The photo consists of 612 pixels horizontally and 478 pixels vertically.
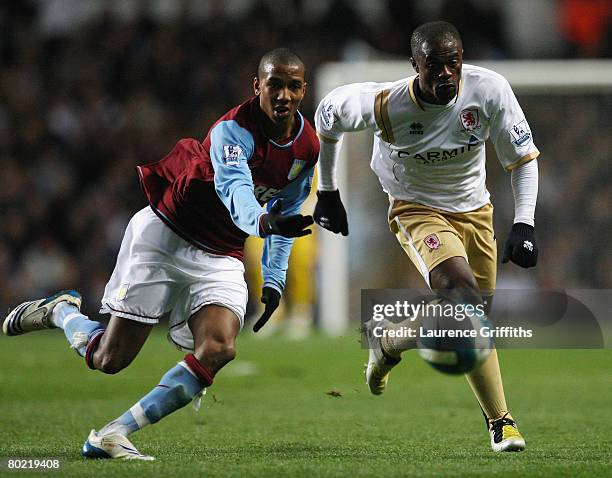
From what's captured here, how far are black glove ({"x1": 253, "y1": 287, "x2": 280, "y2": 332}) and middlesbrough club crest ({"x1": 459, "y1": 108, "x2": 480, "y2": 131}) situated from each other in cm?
135

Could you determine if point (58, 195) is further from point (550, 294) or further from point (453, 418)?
point (453, 418)

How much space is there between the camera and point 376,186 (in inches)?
539

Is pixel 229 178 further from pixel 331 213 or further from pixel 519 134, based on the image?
pixel 519 134

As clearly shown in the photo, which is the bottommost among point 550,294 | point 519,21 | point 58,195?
point 550,294

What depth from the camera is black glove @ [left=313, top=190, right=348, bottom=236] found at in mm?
6523

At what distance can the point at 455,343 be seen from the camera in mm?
5648

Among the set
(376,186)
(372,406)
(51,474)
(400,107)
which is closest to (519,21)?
(376,186)

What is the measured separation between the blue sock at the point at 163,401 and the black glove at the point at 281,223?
33.8 inches

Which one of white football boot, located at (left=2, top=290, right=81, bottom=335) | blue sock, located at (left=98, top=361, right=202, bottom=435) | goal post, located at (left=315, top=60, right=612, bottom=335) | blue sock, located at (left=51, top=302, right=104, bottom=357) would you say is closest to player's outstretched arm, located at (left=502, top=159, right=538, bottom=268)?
blue sock, located at (left=98, top=361, right=202, bottom=435)

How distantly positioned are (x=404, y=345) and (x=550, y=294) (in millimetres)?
5477

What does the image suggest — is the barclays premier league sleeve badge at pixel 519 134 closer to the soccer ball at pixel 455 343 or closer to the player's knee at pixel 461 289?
the player's knee at pixel 461 289

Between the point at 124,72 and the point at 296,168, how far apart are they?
12.2 m

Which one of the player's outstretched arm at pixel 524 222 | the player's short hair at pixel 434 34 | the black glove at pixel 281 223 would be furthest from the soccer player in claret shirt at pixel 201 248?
the player's outstretched arm at pixel 524 222

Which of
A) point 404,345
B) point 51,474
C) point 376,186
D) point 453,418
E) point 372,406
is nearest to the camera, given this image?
point 51,474
